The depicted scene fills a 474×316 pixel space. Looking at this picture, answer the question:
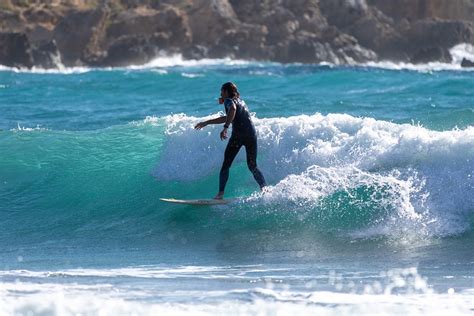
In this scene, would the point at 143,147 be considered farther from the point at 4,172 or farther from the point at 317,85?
the point at 317,85

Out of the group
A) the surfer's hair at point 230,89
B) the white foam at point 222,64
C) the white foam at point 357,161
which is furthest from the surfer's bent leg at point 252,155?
the white foam at point 222,64

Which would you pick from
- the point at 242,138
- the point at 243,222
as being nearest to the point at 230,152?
the point at 242,138

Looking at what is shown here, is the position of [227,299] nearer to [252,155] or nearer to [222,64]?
[252,155]

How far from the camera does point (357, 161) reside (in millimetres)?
11531

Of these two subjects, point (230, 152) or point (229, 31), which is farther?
point (229, 31)

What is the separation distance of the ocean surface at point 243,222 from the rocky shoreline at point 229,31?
35.6 m

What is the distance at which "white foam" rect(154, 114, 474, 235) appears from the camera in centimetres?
1042

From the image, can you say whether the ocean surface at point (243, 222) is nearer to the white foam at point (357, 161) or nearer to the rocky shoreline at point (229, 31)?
the white foam at point (357, 161)

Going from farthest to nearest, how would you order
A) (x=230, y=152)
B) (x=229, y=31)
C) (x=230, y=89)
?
1. (x=229, y=31)
2. (x=230, y=152)
3. (x=230, y=89)

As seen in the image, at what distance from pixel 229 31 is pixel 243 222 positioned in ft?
149

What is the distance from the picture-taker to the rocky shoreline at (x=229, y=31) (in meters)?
52.1

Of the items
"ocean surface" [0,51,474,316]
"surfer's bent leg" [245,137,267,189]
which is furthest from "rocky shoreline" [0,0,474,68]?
"surfer's bent leg" [245,137,267,189]

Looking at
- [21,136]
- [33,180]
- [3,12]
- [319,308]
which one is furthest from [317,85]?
[3,12]

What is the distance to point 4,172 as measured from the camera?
1423cm
